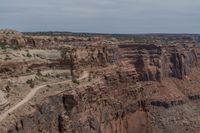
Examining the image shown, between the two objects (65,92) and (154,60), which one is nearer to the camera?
(65,92)

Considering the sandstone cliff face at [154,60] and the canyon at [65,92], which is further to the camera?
the sandstone cliff face at [154,60]

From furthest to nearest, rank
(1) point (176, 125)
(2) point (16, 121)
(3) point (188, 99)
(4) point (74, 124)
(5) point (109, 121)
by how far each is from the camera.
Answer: (3) point (188, 99) → (1) point (176, 125) → (5) point (109, 121) → (4) point (74, 124) → (2) point (16, 121)

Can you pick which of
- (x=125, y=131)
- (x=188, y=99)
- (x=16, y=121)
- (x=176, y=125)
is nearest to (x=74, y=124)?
(x=16, y=121)

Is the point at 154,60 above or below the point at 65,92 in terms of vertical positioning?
below

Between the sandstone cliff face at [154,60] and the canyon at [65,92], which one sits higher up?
the canyon at [65,92]

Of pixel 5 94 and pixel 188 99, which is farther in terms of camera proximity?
pixel 188 99

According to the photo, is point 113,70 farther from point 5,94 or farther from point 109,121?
point 5,94

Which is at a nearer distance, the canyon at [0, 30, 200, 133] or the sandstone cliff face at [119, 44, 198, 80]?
the canyon at [0, 30, 200, 133]

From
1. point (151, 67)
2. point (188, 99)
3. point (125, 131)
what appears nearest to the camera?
point (125, 131)

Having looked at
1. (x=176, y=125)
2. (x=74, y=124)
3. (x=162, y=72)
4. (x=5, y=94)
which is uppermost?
(x=5, y=94)

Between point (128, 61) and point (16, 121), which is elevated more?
point (16, 121)

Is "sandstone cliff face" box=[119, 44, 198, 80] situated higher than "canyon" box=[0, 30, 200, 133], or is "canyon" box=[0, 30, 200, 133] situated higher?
"canyon" box=[0, 30, 200, 133]
